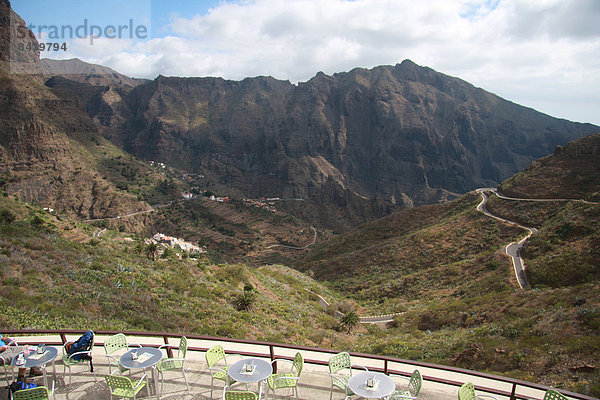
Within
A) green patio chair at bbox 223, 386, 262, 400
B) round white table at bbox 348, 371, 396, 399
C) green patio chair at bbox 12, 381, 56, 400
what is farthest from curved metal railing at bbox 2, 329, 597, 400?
green patio chair at bbox 12, 381, 56, 400

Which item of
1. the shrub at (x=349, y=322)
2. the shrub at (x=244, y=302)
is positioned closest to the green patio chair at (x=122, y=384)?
the shrub at (x=244, y=302)

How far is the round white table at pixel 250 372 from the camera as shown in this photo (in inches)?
264

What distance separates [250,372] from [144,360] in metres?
2.35

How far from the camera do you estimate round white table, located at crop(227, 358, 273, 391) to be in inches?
264

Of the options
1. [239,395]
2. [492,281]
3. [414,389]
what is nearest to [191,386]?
[239,395]

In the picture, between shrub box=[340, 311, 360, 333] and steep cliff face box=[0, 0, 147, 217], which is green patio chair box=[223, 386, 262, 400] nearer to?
shrub box=[340, 311, 360, 333]

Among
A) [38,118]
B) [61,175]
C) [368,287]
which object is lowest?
[368,287]

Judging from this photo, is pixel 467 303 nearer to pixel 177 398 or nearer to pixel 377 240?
pixel 177 398

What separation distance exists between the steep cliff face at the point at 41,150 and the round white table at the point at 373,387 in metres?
79.5

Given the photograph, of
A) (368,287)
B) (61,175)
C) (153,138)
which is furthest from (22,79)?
(153,138)

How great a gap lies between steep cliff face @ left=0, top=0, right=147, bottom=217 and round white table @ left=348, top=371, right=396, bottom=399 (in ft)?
261

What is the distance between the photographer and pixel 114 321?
14.3m

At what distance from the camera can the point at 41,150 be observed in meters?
73.4

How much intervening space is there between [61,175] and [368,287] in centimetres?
7176
